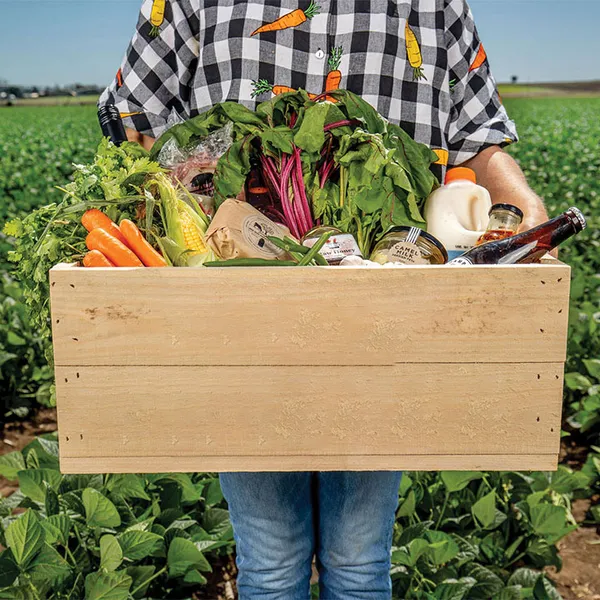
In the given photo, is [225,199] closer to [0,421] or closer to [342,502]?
[342,502]

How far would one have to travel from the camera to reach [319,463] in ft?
4.96

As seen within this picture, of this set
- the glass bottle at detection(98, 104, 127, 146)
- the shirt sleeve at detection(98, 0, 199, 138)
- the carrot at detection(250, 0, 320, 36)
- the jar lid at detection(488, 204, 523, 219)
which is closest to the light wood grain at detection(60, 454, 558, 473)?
the jar lid at detection(488, 204, 523, 219)

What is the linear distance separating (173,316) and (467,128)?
3.49 ft

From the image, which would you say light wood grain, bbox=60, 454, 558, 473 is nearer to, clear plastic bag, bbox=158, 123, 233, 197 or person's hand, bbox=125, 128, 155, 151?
clear plastic bag, bbox=158, 123, 233, 197

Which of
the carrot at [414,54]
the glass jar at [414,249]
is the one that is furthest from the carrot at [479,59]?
the glass jar at [414,249]

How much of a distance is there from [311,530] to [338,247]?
2.72ft

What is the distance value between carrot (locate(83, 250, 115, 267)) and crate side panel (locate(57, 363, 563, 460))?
0.19 m

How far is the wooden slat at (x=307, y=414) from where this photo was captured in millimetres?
1460

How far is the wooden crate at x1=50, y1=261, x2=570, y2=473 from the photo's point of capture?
1.41 meters

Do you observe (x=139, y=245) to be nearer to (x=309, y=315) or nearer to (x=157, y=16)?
(x=309, y=315)

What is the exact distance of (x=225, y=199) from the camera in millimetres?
1670

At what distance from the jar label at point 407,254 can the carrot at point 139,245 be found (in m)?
0.44

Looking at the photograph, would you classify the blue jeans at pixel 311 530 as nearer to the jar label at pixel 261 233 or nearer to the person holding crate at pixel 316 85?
the person holding crate at pixel 316 85

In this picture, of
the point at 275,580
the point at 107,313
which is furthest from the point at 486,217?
the point at 275,580
